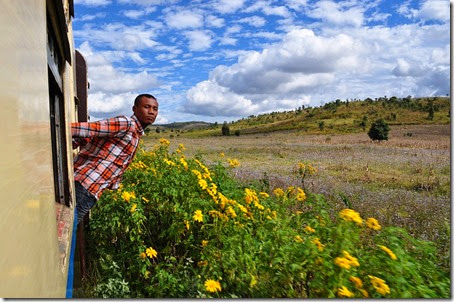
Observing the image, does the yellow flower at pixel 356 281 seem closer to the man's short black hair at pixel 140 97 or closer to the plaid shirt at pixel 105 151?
the plaid shirt at pixel 105 151

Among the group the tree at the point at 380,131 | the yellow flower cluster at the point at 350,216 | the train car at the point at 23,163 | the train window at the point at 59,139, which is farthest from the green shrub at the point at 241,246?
the tree at the point at 380,131

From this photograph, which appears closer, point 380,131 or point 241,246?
point 241,246

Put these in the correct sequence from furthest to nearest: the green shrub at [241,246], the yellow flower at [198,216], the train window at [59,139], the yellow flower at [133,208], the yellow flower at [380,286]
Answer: the yellow flower at [133,208] → the yellow flower at [198,216] → the train window at [59,139] → the green shrub at [241,246] → the yellow flower at [380,286]

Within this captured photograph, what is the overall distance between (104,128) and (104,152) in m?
0.17

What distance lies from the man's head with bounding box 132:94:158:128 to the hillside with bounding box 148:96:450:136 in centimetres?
4654

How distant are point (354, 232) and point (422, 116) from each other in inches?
2371

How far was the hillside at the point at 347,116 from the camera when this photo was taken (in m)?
54.9

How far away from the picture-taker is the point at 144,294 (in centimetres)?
368

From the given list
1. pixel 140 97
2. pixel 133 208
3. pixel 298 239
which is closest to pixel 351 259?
pixel 298 239

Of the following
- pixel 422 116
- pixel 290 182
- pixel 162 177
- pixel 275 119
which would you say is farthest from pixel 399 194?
pixel 275 119

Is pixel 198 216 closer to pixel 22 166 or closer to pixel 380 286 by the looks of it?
pixel 380 286

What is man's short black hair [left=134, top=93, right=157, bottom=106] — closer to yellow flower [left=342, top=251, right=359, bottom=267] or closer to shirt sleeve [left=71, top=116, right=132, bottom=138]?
shirt sleeve [left=71, top=116, right=132, bottom=138]

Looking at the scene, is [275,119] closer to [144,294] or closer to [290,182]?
[290,182]

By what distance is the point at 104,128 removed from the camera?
2762mm
